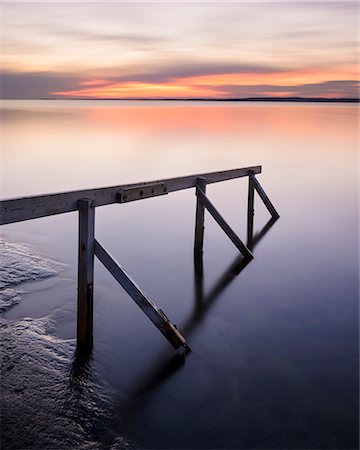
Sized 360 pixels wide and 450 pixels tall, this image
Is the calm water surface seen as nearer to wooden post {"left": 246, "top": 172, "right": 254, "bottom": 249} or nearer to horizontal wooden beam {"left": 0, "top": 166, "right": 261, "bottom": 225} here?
wooden post {"left": 246, "top": 172, "right": 254, "bottom": 249}

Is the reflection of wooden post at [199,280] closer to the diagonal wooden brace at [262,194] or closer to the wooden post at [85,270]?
the wooden post at [85,270]

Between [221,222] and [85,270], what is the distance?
3692 millimetres

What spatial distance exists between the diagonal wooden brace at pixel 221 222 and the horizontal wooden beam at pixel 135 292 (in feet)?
10.0

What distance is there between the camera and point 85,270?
4.70 m

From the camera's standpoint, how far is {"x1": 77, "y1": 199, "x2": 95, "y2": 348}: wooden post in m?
4.61

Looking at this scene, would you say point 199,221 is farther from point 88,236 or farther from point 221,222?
point 88,236

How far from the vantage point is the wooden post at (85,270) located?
461 cm

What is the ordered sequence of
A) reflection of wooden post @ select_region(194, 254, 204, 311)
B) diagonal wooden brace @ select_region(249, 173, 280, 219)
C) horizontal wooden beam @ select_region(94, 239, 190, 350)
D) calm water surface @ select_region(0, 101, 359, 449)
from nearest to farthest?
calm water surface @ select_region(0, 101, 359, 449), horizontal wooden beam @ select_region(94, 239, 190, 350), reflection of wooden post @ select_region(194, 254, 204, 311), diagonal wooden brace @ select_region(249, 173, 280, 219)

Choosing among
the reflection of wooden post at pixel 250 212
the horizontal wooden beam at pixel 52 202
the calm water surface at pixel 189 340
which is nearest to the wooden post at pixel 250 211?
the reflection of wooden post at pixel 250 212

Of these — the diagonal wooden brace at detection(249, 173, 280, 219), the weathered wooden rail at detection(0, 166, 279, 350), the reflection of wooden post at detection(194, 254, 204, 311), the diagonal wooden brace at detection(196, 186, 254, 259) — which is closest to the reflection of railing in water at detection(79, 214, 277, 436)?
the reflection of wooden post at detection(194, 254, 204, 311)

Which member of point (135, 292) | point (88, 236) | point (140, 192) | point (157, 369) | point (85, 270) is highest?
point (140, 192)

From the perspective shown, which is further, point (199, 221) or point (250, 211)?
point (250, 211)

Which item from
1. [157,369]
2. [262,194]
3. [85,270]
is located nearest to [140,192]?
[85,270]

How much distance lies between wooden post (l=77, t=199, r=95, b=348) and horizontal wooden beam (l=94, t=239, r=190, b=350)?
11cm
